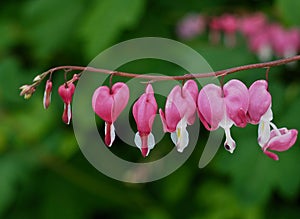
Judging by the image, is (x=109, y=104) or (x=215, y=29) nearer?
(x=109, y=104)

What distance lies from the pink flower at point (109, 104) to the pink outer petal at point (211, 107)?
0.12 metres

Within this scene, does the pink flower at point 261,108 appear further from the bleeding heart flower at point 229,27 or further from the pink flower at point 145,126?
the bleeding heart flower at point 229,27

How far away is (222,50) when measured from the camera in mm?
2180

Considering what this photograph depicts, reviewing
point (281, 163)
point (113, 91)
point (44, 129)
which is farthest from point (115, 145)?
point (113, 91)

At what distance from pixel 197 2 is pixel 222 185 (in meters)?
0.72

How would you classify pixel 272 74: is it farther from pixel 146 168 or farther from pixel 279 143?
pixel 279 143

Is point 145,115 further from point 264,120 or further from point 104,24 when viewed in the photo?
point 104,24

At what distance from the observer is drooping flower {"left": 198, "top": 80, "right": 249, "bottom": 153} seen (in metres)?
1.00

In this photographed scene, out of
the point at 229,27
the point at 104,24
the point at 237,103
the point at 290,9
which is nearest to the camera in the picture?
the point at 237,103

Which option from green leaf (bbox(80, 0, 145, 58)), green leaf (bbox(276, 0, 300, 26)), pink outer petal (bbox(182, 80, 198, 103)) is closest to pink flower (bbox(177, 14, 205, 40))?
green leaf (bbox(80, 0, 145, 58))

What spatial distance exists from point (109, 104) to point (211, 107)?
16 cm

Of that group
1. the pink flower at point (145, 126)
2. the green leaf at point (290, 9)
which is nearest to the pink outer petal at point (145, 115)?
the pink flower at point (145, 126)

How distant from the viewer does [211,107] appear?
1.00 m

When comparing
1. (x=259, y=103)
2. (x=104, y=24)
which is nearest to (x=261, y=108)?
(x=259, y=103)
